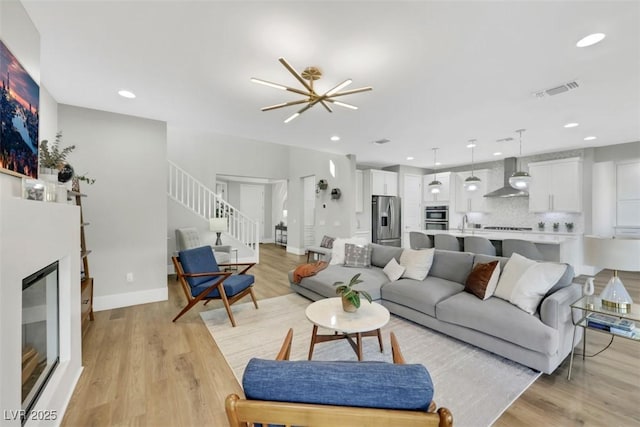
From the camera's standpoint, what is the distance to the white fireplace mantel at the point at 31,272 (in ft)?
3.68

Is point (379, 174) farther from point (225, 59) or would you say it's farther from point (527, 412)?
point (527, 412)

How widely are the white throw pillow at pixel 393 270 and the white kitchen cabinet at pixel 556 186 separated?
15.2 feet

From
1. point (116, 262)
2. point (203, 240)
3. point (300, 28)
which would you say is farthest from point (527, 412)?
point (203, 240)

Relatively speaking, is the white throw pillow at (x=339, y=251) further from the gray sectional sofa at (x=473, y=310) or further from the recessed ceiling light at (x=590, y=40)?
the recessed ceiling light at (x=590, y=40)

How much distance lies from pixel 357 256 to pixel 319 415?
3392 millimetres

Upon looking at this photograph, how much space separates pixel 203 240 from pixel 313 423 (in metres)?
6.10

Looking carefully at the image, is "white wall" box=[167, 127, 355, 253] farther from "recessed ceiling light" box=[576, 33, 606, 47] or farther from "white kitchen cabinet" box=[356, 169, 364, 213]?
"recessed ceiling light" box=[576, 33, 606, 47]

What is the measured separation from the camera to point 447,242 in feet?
16.6

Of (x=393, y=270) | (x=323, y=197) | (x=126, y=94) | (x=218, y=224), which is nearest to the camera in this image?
(x=126, y=94)

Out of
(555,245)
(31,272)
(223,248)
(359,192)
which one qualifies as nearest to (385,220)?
(359,192)

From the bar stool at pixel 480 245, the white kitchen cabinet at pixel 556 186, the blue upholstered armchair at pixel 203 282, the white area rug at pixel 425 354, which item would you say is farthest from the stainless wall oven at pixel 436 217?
the blue upholstered armchair at pixel 203 282

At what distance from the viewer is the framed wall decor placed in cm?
153

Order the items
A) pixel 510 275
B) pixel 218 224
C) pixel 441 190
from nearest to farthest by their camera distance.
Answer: pixel 510 275
pixel 218 224
pixel 441 190

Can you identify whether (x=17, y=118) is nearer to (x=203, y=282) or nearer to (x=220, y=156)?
(x=203, y=282)
